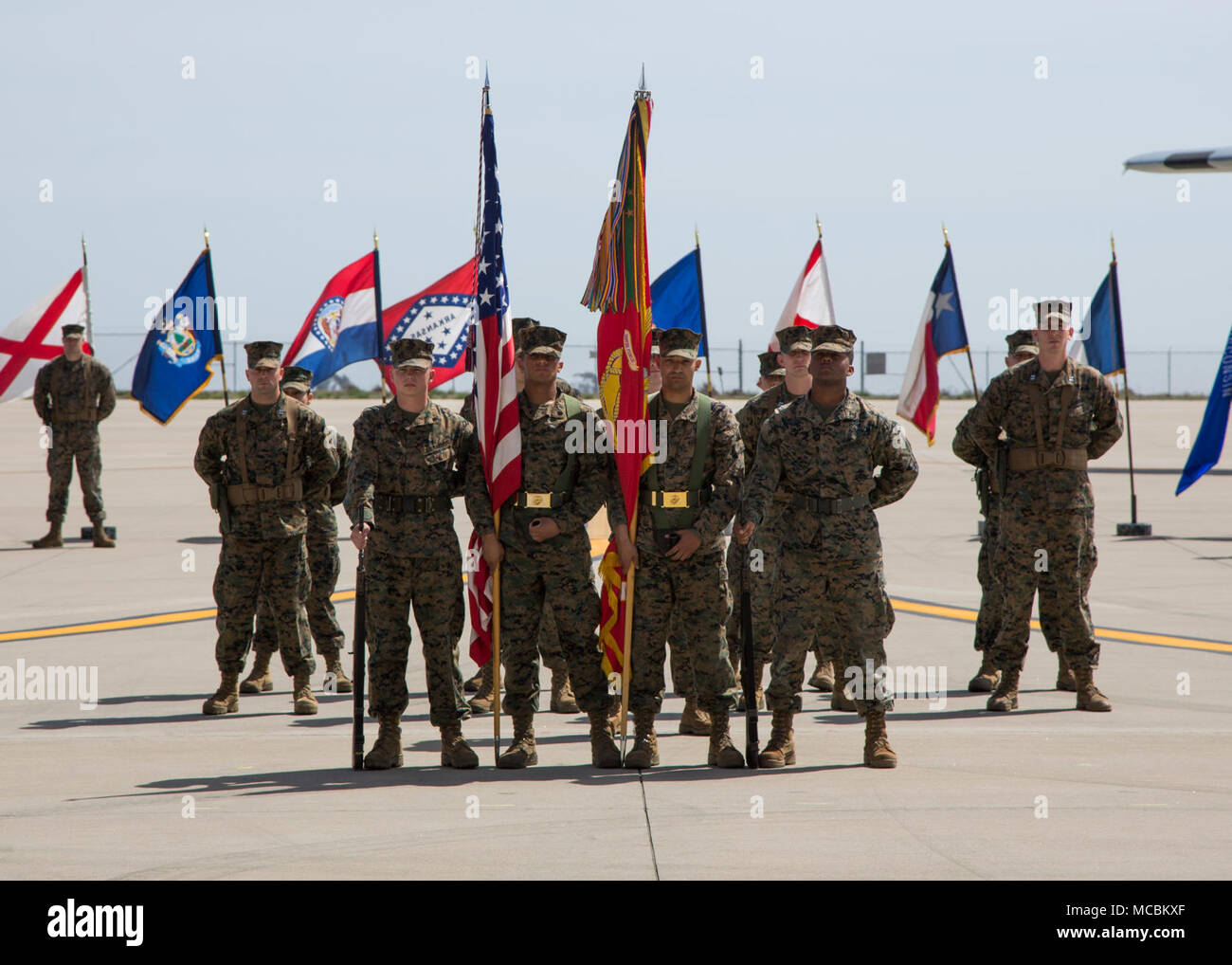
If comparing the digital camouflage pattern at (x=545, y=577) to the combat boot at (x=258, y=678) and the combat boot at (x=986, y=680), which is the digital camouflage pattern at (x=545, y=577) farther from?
the combat boot at (x=986, y=680)

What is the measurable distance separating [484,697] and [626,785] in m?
2.61

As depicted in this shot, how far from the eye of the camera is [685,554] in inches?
288

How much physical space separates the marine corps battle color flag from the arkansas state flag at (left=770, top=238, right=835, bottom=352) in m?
5.76

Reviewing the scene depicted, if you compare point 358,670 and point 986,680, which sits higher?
point 358,670

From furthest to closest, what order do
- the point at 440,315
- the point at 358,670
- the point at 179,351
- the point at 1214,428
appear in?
the point at 1214,428 → the point at 440,315 → the point at 179,351 → the point at 358,670

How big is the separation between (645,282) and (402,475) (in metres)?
1.65

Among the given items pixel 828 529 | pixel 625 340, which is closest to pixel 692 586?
pixel 828 529

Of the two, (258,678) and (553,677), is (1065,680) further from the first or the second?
(258,678)

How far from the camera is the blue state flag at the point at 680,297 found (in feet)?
42.9

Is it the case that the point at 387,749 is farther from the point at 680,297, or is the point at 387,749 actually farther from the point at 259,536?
the point at 680,297

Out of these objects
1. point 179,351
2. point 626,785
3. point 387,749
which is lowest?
point 626,785

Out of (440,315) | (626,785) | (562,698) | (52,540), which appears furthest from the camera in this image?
(52,540)

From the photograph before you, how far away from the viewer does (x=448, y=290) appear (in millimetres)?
14562

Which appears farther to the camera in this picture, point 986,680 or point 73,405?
point 73,405
